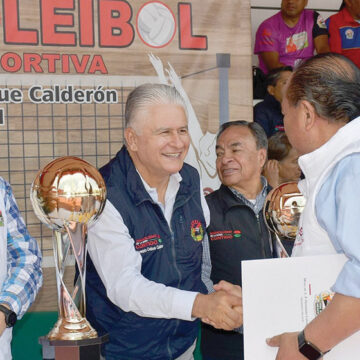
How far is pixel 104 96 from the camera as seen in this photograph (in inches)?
101

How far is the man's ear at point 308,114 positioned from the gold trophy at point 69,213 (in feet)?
1.28

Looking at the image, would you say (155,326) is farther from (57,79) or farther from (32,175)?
(57,79)

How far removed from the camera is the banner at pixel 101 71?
8.05 feet

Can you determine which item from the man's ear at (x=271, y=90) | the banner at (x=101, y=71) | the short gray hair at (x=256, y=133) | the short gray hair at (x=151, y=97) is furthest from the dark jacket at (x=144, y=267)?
the man's ear at (x=271, y=90)

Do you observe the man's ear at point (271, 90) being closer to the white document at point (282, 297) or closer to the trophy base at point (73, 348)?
the white document at point (282, 297)

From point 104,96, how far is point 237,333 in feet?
3.72

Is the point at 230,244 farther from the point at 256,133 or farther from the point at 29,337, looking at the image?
the point at 29,337

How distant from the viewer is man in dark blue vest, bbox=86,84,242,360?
1505mm

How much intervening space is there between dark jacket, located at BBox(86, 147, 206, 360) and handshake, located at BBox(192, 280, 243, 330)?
0.69 ft

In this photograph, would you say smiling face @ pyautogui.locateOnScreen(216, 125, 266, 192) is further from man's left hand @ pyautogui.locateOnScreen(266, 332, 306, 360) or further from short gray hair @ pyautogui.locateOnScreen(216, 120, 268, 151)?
man's left hand @ pyautogui.locateOnScreen(266, 332, 306, 360)

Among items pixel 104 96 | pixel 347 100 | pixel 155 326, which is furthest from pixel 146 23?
pixel 347 100

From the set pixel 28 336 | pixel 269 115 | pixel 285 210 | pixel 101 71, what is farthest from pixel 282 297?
pixel 269 115

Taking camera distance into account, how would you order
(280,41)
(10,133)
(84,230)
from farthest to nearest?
(280,41), (10,133), (84,230)

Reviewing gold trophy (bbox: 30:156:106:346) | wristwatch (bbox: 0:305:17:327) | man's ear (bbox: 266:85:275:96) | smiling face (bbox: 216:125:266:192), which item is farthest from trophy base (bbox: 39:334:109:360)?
man's ear (bbox: 266:85:275:96)
